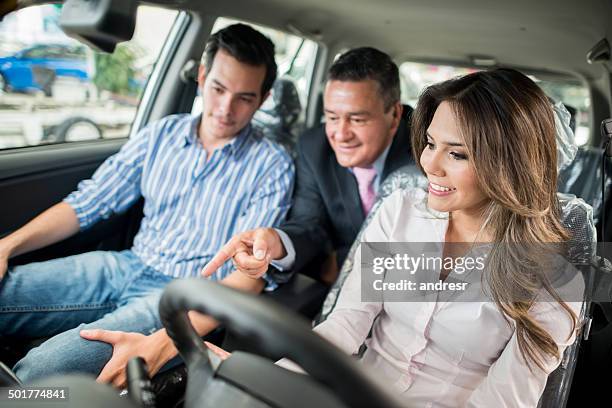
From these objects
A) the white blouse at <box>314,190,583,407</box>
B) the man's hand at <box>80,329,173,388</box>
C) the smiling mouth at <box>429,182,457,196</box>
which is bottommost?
the man's hand at <box>80,329,173,388</box>

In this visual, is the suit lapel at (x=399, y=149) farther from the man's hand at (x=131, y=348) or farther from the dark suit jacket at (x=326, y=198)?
the man's hand at (x=131, y=348)

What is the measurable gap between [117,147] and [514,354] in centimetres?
170

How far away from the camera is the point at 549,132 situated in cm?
108

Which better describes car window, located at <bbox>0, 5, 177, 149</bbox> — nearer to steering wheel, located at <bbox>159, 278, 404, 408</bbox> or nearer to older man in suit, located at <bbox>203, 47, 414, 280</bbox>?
older man in suit, located at <bbox>203, 47, 414, 280</bbox>

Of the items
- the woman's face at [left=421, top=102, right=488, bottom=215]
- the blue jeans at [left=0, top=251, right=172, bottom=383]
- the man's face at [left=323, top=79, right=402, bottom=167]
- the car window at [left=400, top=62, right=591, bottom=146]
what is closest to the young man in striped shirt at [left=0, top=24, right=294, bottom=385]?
the blue jeans at [left=0, top=251, right=172, bottom=383]

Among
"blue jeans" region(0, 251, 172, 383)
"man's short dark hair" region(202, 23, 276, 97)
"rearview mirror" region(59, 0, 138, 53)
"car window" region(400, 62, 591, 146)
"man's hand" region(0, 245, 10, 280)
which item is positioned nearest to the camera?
"rearview mirror" region(59, 0, 138, 53)

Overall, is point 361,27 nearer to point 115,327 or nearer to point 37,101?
point 37,101

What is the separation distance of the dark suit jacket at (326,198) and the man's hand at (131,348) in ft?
1.90

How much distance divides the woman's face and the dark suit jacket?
56cm

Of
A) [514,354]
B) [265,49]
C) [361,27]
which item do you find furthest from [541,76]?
[514,354]

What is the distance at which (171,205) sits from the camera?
182cm

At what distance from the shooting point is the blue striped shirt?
1.75 m

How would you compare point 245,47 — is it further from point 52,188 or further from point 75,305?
point 75,305

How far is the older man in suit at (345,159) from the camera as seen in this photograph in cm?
170
